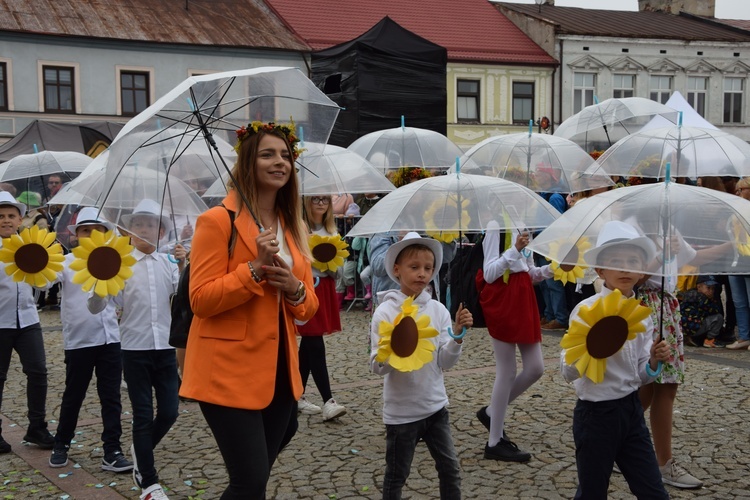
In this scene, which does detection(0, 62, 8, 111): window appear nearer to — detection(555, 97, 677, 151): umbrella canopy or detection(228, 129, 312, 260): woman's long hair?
detection(555, 97, 677, 151): umbrella canopy

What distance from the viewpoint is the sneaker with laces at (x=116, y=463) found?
5668 mm

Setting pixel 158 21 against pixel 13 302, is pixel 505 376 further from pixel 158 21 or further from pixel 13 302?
pixel 158 21

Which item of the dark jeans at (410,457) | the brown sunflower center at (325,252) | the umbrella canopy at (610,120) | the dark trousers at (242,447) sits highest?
the umbrella canopy at (610,120)

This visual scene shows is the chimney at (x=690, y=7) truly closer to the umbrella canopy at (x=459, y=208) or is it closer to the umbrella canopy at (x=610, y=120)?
the umbrella canopy at (x=610, y=120)

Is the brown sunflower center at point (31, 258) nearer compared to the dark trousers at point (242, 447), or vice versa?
the dark trousers at point (242, 447)

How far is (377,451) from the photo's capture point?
5.99 m

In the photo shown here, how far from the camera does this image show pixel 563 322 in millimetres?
11891

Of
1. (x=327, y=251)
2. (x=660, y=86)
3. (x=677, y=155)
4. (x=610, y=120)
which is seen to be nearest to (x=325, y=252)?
(x=327, y=251)

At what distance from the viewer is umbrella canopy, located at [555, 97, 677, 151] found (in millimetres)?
11422

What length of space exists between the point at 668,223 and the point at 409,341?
1.31 m

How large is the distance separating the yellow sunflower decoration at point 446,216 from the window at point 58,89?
2592 centimetres

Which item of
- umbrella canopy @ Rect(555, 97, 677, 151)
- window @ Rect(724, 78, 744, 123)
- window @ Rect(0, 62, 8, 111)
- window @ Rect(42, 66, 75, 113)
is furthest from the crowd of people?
window @ Rect(724, 78, 744, 123)

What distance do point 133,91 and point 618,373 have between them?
2782 centimetres

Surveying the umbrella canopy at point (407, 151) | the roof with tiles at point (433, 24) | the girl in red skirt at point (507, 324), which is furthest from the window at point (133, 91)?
the girl in red skirt at point (507, 324)
